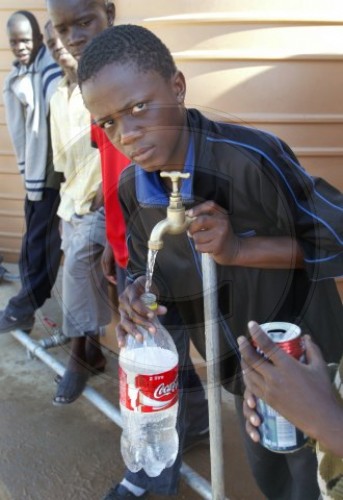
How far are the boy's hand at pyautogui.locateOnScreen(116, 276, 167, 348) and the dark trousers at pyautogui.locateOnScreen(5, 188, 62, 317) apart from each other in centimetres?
66

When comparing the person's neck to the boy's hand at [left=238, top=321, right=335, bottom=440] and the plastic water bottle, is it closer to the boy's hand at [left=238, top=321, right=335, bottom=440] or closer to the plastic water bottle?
the plastic water bottle

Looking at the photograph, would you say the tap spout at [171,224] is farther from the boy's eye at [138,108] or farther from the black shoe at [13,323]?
the black shoe at [13,323]

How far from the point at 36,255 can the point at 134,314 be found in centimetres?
157

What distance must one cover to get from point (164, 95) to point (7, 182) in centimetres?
397

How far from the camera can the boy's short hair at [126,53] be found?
1.32 metres

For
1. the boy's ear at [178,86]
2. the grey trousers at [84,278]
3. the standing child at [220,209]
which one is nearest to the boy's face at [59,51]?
the grey trousers at [84,278]

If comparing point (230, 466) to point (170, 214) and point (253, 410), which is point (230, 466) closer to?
point (253, 410)

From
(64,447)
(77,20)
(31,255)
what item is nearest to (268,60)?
(77,20)

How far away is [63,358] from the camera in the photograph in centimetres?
350

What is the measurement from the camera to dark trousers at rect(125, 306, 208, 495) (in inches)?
71.3

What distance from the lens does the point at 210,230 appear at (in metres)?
1.29

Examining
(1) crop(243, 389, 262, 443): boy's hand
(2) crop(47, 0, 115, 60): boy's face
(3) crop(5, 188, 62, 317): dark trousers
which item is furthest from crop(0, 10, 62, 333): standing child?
(1) crop(243, 389, 262, 443): boy's hand

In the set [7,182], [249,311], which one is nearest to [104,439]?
[249,311]

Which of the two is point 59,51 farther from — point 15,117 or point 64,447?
point 64,447
